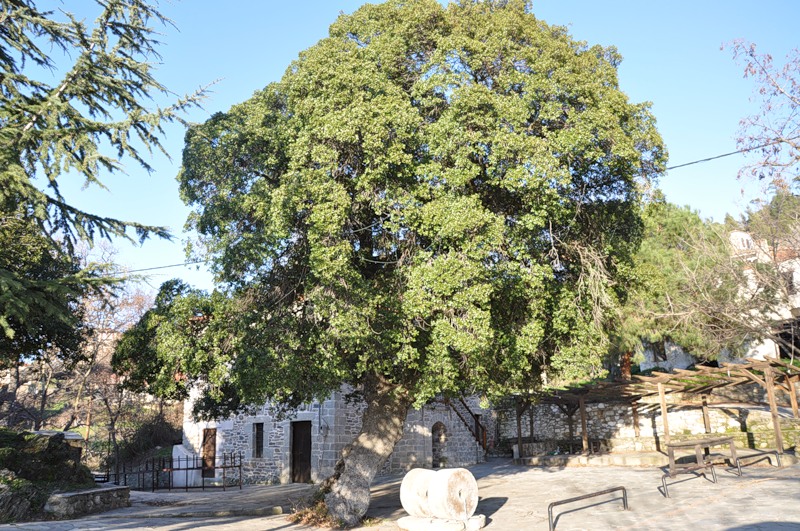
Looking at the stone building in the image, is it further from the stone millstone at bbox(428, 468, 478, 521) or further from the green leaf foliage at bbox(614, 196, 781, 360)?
the stone millstone at bbox(428, 468, 478, 521)

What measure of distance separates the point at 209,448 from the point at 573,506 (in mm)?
18417

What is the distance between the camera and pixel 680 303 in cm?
1961

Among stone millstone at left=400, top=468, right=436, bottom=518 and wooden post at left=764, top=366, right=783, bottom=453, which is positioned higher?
wooden post at left=764, top=366, right=783, bottom=453

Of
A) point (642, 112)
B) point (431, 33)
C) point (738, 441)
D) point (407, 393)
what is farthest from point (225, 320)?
point (738, 441)

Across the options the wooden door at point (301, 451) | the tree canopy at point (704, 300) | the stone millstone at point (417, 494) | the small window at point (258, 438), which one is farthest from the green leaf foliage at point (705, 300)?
the small window at point (258, 438)

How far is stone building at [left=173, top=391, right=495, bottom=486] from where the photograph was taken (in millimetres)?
21016

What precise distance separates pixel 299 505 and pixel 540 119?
34.4ft

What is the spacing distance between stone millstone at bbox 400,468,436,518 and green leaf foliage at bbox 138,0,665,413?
178 cm

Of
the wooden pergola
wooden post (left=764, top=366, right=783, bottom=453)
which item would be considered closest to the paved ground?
wooden post (left=764, top=366, right=783, bottom=453)

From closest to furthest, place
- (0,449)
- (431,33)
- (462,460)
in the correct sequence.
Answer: (431,33) < (0,449) < (462,460)

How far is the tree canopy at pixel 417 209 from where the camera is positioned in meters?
10.4

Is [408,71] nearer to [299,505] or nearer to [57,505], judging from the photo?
[299,505]

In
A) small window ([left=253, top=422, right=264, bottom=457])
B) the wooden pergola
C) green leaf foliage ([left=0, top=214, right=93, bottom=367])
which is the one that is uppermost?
green leaf foliage ([left=0, top=214, right=93, bottom=367])

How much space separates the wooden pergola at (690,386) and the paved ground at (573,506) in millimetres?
2313
